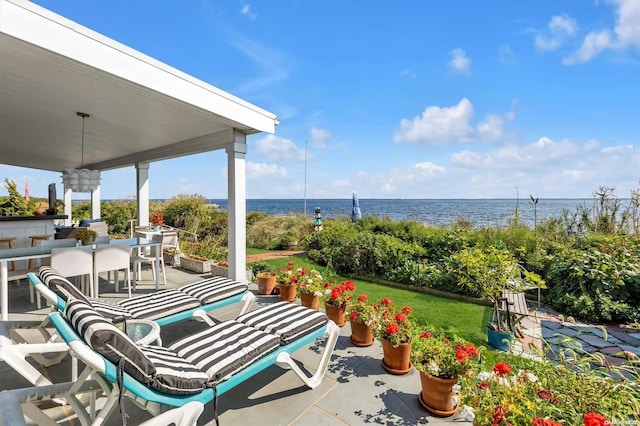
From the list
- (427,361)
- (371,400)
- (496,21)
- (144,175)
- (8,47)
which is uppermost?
(496,21)

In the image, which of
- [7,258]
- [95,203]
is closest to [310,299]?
[7,258]

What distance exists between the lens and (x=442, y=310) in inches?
187

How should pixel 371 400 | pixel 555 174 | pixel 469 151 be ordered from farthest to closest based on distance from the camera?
pixel 469 151 → pixel 555 174 → pixel 371 400

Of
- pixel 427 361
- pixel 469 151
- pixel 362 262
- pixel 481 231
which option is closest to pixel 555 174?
pixel 469 151

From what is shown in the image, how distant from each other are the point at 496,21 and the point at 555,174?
17833 millimetres

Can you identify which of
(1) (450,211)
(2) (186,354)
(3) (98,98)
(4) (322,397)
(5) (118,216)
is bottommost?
(4) (322,397)

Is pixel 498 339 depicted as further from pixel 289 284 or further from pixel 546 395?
pixel 289 284

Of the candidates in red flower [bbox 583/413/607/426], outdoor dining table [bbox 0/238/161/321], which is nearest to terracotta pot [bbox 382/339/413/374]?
red flower [bbox 583/413/607/426]

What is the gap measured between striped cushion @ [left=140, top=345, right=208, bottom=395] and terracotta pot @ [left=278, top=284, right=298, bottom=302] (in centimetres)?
238

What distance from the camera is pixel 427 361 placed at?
2.15 metres

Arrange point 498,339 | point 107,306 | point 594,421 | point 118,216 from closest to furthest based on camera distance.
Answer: point 594,421 → point 107,306 → point 498,339 → point 118,216

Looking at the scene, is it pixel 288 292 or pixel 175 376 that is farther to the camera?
pixel 288 292

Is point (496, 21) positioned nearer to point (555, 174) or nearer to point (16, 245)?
point (16, 245)

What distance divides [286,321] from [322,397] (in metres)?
0.60
